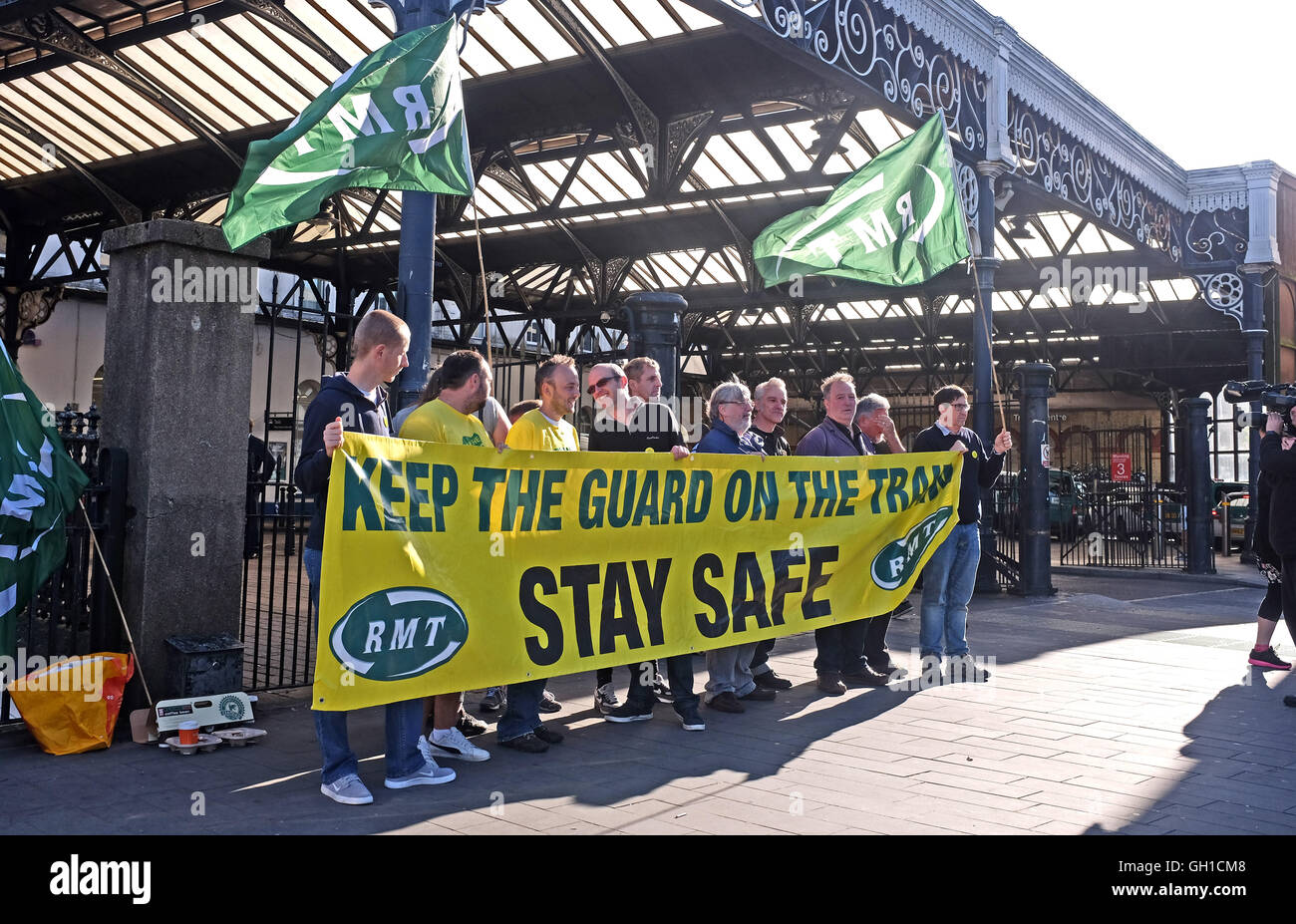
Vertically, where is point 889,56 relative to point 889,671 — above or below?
above

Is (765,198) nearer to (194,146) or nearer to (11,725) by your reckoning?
(194,146)

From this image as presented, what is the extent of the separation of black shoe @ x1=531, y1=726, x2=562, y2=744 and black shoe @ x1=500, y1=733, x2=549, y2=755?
0.21ft

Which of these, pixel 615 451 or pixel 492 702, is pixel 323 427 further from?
pixel 492 702

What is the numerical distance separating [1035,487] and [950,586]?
5972 mm

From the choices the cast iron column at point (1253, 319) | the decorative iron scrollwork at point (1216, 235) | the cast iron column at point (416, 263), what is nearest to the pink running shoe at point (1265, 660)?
the cast iron column at point (416, 263)

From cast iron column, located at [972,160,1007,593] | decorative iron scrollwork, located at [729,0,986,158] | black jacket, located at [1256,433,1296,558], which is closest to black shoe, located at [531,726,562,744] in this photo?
black jacket, located at [1256,433,1296,558]

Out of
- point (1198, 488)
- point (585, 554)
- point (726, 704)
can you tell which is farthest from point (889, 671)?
point (1198, 488)

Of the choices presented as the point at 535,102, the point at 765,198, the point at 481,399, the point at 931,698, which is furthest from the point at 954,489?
the point at 765,198

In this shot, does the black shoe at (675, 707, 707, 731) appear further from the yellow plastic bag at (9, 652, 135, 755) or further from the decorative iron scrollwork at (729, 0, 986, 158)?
the decorative iron scrollwork at (729, 0, 986, 158)

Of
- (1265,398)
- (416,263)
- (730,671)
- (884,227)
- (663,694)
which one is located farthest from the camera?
(884,227)

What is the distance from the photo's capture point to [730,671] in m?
6.28

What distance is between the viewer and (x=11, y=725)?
529 centimetres

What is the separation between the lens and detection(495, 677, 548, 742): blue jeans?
519cm

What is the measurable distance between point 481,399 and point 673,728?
213 centimetres
